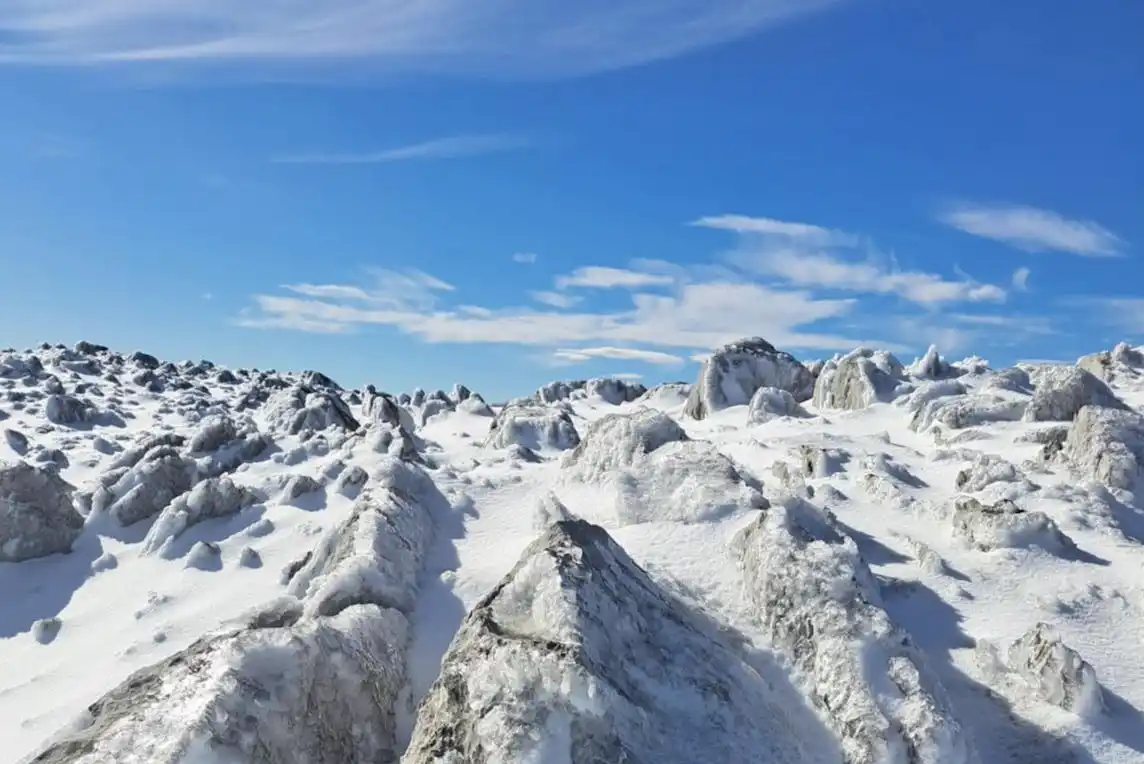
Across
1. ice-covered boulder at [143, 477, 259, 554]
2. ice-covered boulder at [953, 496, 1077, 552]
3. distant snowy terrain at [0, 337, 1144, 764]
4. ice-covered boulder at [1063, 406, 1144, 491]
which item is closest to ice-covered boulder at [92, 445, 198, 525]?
distant snowy terrain at [0, 337, 1144, 764]

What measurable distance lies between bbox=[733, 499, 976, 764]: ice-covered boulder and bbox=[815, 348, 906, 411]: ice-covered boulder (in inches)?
1063

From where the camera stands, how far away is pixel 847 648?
1139 centimetres

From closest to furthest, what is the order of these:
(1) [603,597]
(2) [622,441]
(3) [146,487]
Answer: (1) [603,597]
(2) [622,441]
(3) [146,487]

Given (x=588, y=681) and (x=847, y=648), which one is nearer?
(x=588, y=681)

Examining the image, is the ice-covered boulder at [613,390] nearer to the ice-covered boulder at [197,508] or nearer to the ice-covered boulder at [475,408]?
the ice-covered boulder at [475,408]

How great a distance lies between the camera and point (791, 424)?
3531cm

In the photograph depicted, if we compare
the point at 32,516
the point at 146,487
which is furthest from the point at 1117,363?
the point at 32,516

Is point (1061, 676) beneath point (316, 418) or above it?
above

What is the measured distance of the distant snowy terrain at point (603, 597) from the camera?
8.96m

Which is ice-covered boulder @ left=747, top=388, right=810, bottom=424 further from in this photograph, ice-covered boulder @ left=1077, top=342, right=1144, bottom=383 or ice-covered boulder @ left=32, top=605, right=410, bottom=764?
ice-covered boulder @ left=32, top=605, right=410, bottom=764

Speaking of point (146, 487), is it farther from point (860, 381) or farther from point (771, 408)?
point (860, 381)

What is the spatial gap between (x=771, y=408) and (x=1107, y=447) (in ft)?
55.0

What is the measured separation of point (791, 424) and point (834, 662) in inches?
977

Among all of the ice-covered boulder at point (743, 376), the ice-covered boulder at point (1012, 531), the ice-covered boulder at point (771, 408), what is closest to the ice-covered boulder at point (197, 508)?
the ice-covered boulder at point (1012, 531)
